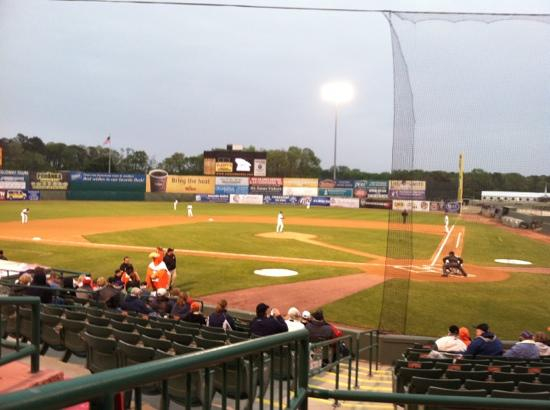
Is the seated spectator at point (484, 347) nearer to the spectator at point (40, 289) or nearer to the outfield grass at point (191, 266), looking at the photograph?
the spectator at point (40, 289)

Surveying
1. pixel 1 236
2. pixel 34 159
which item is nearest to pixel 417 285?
pixel 1 236

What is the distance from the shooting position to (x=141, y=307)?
9781mm

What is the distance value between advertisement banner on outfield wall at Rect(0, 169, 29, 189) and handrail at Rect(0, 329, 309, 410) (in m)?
66.5

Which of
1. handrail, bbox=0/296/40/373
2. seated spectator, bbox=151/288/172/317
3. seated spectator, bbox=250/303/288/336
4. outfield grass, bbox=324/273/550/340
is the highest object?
handrail, bbox=0/296/40/373

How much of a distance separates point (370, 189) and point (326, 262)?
51.5 m

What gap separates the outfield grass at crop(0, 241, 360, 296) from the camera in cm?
1720

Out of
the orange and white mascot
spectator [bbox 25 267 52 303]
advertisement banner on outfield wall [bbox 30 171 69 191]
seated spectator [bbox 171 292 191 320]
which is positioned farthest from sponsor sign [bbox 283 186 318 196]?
spectator [bbox 25 267 52 303]

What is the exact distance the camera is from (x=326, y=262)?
22359 mm

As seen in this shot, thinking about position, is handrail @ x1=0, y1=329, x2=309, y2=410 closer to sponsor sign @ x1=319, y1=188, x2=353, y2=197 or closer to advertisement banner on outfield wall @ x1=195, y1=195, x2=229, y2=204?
sponsor sign @ x1=319, y1=188, x2=353, y2=197

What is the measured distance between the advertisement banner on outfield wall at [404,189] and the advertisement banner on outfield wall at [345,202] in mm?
59737

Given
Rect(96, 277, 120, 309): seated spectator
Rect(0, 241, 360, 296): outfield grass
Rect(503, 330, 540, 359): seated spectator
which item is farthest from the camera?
Rect(0, 241, 360, 296): outfield grass

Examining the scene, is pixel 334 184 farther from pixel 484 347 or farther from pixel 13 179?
pixel 484 347

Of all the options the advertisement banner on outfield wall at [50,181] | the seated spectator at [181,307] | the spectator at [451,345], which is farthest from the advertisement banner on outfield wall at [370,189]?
the spectator at [451,345]

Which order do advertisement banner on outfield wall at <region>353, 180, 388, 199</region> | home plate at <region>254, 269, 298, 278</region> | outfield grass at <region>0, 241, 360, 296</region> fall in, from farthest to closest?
1. advertisement banner on outfield wall at <region>353, 180, 388, 199</region>
2. home plate at <region>254, 269, 298, 278</region>
3. outfield grass at <region>0, 241, 360, 296</region>
